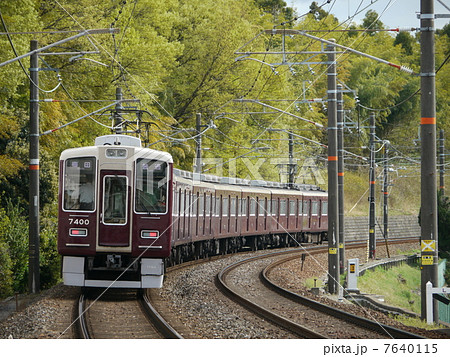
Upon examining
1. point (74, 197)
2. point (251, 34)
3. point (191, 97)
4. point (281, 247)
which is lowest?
point (281, 247)

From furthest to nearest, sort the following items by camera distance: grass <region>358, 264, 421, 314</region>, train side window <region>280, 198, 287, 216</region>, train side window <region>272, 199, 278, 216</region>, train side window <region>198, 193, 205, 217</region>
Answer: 1. train side window <region>280, 198, 287, 216</region>
2. train side window <region>272, 199, 278, 216</region>
3. train side window <region>198, 193, 205, 217</region>
4. grass <region>358, 264, 421, 314</region>

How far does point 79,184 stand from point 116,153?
36.5 inches

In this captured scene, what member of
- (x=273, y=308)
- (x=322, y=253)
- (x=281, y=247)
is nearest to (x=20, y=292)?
(x=273, y=308)

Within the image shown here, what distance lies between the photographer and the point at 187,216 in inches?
992

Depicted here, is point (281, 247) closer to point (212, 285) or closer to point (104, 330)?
point (212, 285)

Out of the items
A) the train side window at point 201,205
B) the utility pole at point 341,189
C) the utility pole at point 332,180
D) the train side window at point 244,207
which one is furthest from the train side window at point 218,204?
the utility pole at point 332,180

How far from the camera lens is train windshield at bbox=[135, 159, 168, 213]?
16547mm

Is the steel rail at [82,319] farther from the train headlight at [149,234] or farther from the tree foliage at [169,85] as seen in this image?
the tree foliage at [169,85]

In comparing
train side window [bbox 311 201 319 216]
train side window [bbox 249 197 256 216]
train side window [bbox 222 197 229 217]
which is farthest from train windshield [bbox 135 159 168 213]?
train side window [bbox 311 201 319 216]

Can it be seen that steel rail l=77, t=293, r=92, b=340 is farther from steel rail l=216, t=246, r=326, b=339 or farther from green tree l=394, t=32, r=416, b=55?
green tree l=394, t=32, r=416, b=55

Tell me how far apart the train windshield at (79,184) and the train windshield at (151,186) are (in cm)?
88

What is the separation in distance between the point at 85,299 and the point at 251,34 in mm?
36255

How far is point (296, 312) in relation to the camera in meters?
15.8

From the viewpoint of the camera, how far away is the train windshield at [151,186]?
16547mm
